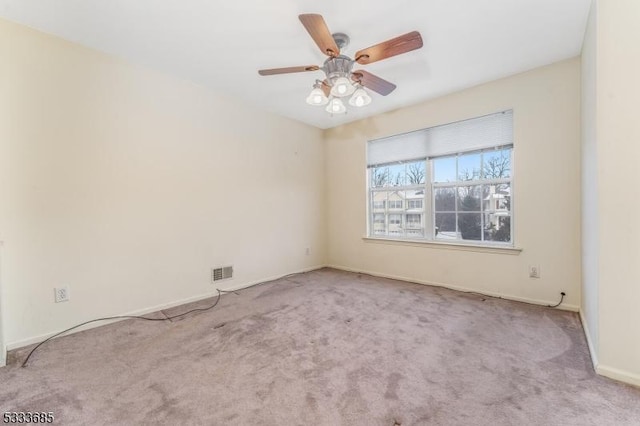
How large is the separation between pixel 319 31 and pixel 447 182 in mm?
2517

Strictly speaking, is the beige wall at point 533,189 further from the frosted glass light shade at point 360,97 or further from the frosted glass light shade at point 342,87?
the frosted glass light shade at point 342,87

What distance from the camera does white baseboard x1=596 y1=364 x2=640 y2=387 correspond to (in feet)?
4.91

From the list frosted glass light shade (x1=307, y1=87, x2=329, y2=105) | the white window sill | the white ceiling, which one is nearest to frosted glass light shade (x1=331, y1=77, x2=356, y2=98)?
frosted glass light shade (x1=307, y1=87, x2=329, y2=105)

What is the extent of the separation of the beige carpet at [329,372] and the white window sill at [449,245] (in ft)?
2.04

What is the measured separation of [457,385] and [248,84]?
3.22 m

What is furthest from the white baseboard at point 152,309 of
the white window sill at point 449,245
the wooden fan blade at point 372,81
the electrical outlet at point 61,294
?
the wooden fan blade at point 372,81

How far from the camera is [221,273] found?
326 centimetres

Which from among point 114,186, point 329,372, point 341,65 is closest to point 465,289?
point 329,372

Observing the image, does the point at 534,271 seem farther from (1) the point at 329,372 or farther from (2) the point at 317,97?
(2) the point at 317,97

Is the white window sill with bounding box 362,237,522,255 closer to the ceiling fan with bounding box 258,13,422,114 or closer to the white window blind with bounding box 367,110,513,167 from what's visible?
the white window blind with bounding box 367,110,513,167

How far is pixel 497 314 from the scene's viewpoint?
8.26 ft

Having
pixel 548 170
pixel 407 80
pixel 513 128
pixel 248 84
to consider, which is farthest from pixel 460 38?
pixel 248 84

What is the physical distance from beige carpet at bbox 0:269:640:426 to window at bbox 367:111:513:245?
1058 millimetres

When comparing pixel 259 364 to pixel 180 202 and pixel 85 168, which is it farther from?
pixel 85 168
